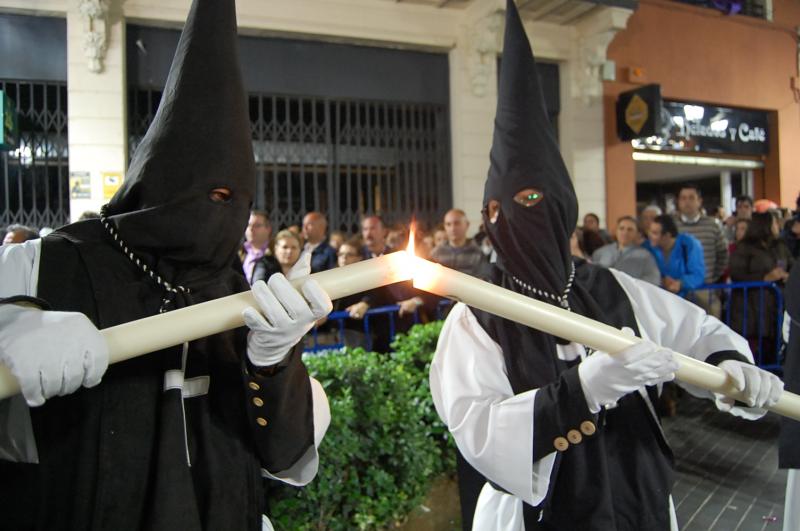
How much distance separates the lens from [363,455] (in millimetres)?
3209

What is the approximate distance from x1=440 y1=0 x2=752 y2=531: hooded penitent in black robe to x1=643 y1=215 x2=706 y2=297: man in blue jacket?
4578 mm

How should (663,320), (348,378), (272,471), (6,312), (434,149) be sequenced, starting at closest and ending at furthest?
(6,312) < (272,471) < (663,320) < (348,378) < (434,149)

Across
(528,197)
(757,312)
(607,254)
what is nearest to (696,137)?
(757,312)

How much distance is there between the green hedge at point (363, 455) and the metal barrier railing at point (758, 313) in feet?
14.8

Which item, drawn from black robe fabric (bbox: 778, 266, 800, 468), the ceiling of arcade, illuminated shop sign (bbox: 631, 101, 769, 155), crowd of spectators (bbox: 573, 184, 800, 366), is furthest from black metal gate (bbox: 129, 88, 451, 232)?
black robe fabric (bbox: 778, 266, 800, 468)

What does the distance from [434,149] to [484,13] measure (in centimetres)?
229

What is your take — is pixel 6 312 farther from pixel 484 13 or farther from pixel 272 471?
pixel 484 13

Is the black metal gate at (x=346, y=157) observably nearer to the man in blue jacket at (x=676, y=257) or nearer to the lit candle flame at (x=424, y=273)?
the man in blue jacket at (x=676, y=257)

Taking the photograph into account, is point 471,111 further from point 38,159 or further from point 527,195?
point 527,195

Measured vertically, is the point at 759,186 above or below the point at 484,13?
below

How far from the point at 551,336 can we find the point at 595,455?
16.3 inches

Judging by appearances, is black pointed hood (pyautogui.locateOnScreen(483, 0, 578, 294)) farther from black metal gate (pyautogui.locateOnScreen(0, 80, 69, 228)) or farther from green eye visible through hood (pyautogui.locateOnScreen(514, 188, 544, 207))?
black metal gate (pyautogui.locateOnScreen(0, 80, 69, 228))

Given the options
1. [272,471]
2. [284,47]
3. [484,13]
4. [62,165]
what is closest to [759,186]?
[484,13]

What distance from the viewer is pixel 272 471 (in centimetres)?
169
